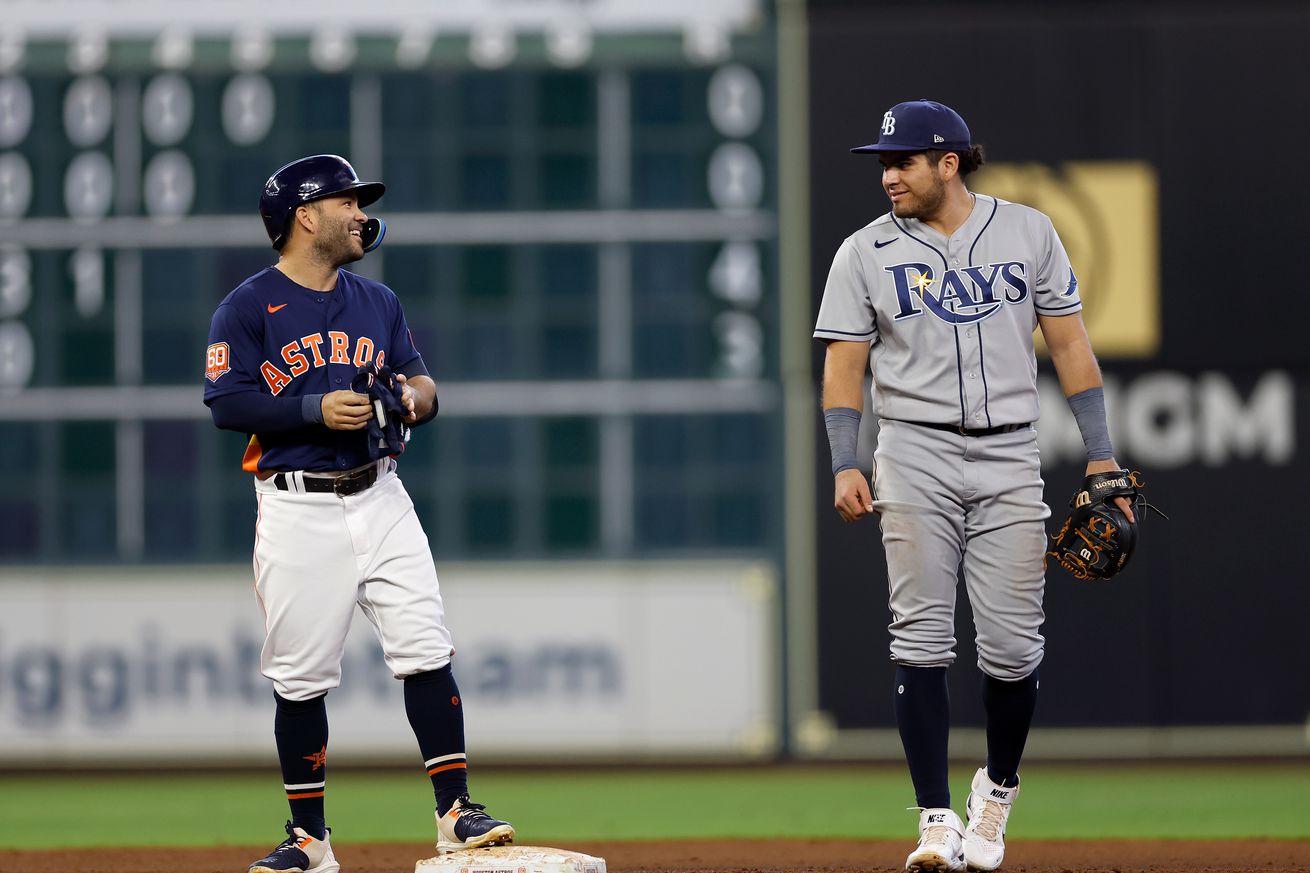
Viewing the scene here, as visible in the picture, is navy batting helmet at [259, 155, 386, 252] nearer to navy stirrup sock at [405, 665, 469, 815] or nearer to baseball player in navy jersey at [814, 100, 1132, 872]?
navy stirrup sock at [405, 665, 469, 815]

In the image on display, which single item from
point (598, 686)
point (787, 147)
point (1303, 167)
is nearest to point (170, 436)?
point (598, 686)

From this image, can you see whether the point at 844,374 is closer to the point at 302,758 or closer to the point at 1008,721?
the point at 1008,721

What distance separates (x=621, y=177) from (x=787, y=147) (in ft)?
2.83

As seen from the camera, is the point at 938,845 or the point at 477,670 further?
the point at 477,670

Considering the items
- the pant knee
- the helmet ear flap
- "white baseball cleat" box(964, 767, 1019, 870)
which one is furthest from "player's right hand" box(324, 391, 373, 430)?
"white baseball cleat" box(964, 767, 1019, 870)

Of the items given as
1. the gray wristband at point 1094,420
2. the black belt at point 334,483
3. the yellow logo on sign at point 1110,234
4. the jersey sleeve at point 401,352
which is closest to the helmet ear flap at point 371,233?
the jersey sleeve at point 401,352

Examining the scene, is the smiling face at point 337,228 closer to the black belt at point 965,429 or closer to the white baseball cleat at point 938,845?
the black belt at point 965,429

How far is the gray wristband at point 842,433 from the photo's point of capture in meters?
4.79

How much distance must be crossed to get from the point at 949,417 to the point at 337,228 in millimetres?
1610

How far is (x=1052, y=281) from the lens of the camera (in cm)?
482

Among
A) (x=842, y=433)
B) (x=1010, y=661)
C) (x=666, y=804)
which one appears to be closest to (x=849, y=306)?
(x=842, y=433)

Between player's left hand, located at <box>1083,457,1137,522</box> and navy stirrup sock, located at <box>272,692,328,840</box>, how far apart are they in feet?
6.70

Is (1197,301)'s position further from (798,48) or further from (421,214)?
(421,214)

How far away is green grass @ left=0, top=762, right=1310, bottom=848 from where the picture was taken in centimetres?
708
